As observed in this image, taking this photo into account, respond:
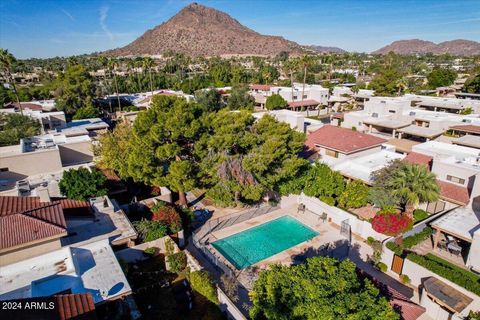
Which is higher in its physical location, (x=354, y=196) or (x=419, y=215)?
(x=354, y=196)

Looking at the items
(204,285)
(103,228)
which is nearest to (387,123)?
(204,285)

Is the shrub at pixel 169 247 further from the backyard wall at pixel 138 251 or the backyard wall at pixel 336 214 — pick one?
the backyard wall at pixel 336 214

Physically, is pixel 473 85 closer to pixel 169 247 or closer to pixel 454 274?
pixel 454 274

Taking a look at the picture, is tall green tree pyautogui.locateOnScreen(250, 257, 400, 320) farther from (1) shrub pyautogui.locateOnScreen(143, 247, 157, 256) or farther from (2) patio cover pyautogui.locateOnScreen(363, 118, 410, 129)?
(2) patio cover pyautogui.locateOnScreen(363, 118, 410, 129)

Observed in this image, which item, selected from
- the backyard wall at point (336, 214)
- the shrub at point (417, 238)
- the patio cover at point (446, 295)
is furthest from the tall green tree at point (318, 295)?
the backyard wall at point (336, 214)

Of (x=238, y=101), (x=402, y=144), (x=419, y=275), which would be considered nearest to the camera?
(x=419, y=275)

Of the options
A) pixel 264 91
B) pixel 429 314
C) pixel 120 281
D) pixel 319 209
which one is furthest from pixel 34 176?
pixel 264 91

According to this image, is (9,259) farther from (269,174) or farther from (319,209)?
(319,209)
